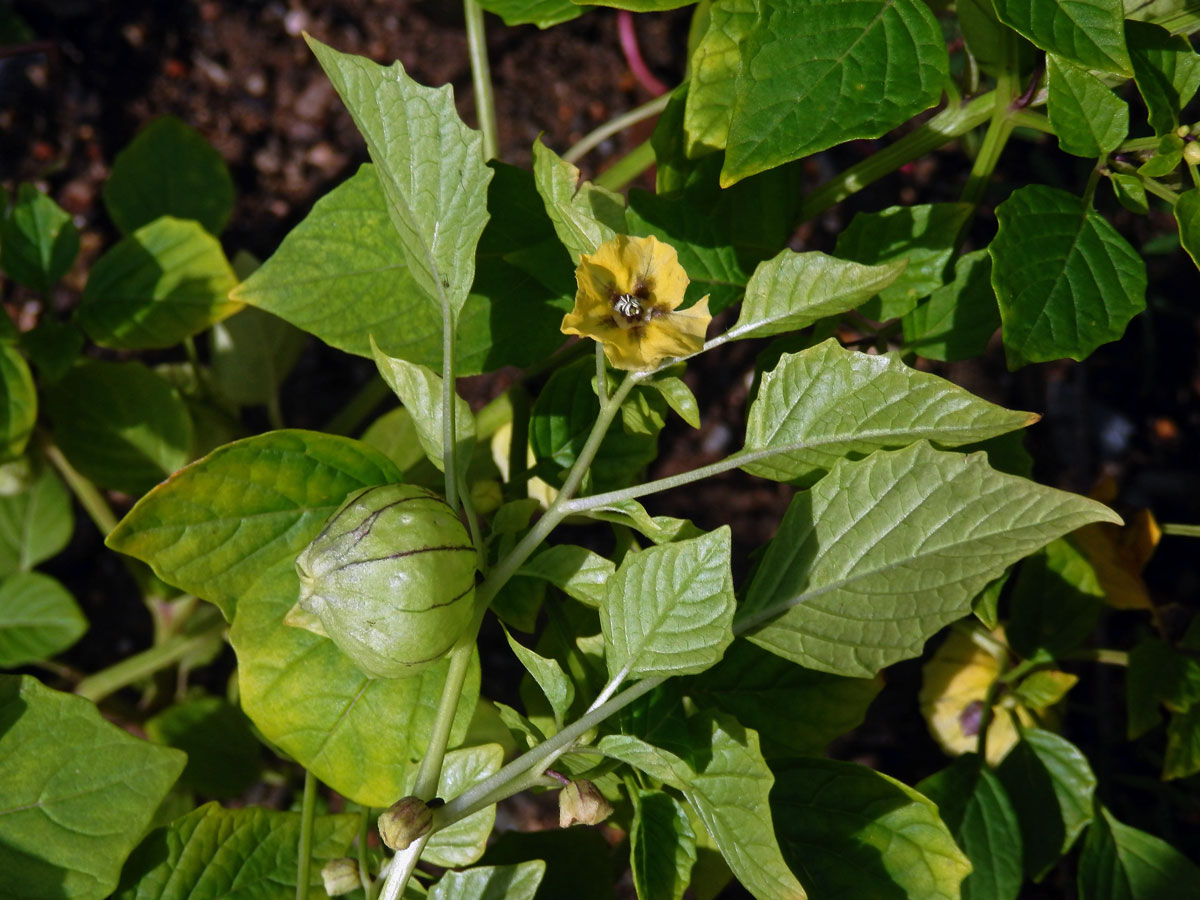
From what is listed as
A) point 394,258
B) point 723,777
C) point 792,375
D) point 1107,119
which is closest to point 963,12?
point 1107,119

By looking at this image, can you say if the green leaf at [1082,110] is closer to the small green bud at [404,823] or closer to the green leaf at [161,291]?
the small green bud at [404,823]

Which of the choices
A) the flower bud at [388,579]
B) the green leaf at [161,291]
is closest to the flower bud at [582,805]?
the flower bud at [388,579]

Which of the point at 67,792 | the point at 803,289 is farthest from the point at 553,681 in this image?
the point at 67,792

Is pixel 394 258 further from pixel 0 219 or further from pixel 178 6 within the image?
pixel 178 6

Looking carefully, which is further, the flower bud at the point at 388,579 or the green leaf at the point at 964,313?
the green leaf at the point at 964,313

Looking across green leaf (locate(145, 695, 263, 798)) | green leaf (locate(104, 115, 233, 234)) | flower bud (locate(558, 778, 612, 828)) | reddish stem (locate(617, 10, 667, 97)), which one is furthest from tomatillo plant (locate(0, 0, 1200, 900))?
reddish stem (locate(617, 10, 667, 97))

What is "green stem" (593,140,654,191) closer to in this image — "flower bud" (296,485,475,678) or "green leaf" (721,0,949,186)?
"green leaf" (721,0,949,186)

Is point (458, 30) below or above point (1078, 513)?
above
